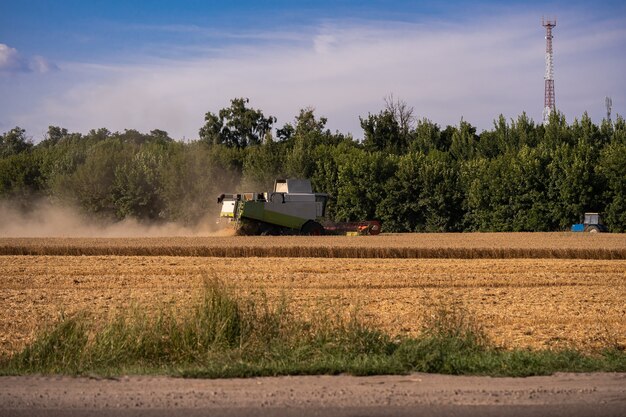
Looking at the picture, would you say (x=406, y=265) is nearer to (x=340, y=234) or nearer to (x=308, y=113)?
(x=340, y=234)

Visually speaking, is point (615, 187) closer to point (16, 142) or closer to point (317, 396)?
point (317, 396)

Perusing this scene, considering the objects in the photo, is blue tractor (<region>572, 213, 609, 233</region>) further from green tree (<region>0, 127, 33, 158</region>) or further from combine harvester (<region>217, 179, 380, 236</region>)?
green tree (<region>0, 127, 33, 158</region>)

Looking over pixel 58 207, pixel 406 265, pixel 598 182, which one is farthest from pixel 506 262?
pixel 58 207

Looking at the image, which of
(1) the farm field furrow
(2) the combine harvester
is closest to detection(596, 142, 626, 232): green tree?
(2) the combine harvester

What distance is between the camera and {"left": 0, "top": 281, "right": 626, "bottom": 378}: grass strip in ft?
31.7

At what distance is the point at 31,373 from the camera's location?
9.63 metres

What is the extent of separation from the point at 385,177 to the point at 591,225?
15785 mm

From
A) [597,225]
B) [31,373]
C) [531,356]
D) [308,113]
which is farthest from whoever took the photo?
[308,113]

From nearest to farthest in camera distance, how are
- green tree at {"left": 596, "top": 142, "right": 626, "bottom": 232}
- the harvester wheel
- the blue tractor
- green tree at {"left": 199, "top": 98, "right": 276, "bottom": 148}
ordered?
the harvester wheel → the blue tractor → green tree at {"left": 596, "top": 142, "right": 626, "bottom": 232} → green tree at {"left": 199, "top": 98, "right": 276, "bottom": 148}

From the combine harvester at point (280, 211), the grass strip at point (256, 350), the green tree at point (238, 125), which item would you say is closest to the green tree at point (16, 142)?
the green tree at point (238, 125)

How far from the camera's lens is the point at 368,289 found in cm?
1928

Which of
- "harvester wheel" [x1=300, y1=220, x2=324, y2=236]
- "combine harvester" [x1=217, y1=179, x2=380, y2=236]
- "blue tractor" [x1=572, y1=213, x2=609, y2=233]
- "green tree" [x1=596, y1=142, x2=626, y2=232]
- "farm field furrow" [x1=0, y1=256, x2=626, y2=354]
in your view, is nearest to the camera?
"farm field furrow" [x1=0, y1=256, x2=626, y2=354]

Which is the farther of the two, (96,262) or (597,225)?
(597,225)

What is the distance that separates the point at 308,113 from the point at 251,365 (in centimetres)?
8457
